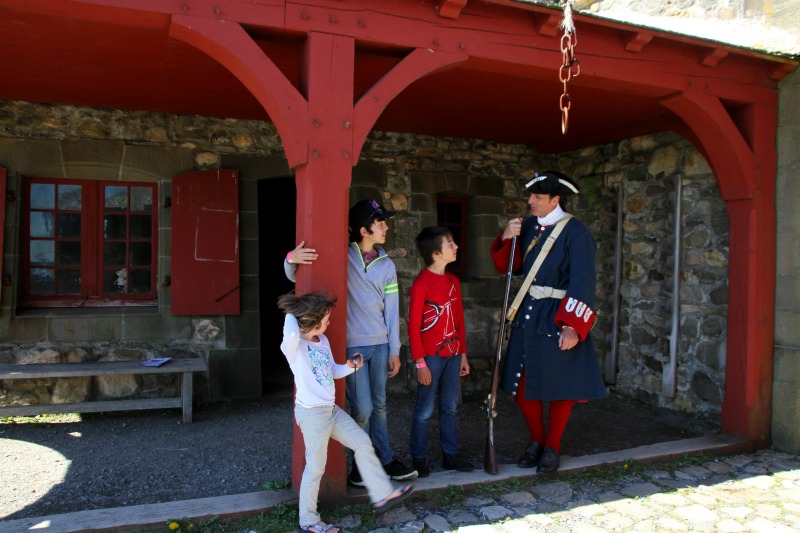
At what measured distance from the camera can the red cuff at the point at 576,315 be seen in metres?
3.60

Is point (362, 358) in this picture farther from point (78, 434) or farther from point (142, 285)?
point (142, 285)

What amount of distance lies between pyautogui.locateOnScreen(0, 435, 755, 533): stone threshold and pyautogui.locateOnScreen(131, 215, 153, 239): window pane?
2.96 metres

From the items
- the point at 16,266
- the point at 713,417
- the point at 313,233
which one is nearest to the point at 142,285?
the point at 16,266

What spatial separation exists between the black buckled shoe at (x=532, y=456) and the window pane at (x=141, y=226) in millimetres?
3730

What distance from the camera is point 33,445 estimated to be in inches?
177

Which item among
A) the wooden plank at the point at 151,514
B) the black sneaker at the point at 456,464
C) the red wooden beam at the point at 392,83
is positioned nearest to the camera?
the wooden plank at the point at 151,514

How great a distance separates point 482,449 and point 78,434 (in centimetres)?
303

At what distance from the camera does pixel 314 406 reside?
3053mm

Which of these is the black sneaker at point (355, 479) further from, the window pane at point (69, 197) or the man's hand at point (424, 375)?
the window pane at point (69, 197)

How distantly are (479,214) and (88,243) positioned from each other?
12.1 ft

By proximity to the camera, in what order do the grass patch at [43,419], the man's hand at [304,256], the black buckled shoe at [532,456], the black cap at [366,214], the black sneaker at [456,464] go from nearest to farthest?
the man's hand at [304,256]
the black cap at [366,214]
the black sneaker at [456,464]
the black buckled shoe at [532,456]
the grass patch at [43,419]

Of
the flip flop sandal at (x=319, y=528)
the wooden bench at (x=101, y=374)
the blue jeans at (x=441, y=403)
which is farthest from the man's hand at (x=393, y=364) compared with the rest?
the wooden bench at (x=101, y=374)

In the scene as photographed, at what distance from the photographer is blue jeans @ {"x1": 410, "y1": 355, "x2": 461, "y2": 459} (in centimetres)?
369

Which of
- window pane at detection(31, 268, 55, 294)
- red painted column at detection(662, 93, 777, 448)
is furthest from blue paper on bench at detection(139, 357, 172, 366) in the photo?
red painted column at detection(662, 93, 777, 448)
